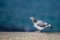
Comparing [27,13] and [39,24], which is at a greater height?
[27,13]

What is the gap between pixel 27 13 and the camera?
216 centimetres

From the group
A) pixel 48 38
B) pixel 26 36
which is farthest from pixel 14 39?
pixel 48 38

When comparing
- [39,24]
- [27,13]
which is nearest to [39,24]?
[39,24]

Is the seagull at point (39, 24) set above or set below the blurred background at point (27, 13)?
below

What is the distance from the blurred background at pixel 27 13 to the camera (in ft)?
7.06

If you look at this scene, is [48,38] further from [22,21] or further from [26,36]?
[22,21]

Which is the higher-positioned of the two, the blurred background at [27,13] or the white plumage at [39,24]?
the blurred background at [27,13]

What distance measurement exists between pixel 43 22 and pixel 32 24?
0.14m

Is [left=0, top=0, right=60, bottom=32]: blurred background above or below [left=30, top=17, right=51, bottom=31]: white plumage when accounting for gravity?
above

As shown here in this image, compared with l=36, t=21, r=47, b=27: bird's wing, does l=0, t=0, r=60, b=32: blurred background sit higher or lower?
higher

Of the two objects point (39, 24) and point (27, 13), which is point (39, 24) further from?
point (27, 13)

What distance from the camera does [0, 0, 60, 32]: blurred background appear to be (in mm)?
2150

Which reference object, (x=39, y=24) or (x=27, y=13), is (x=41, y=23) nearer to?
(x=39, y=24)

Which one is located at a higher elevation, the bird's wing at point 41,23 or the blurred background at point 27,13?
the blurred background at point 27,13
